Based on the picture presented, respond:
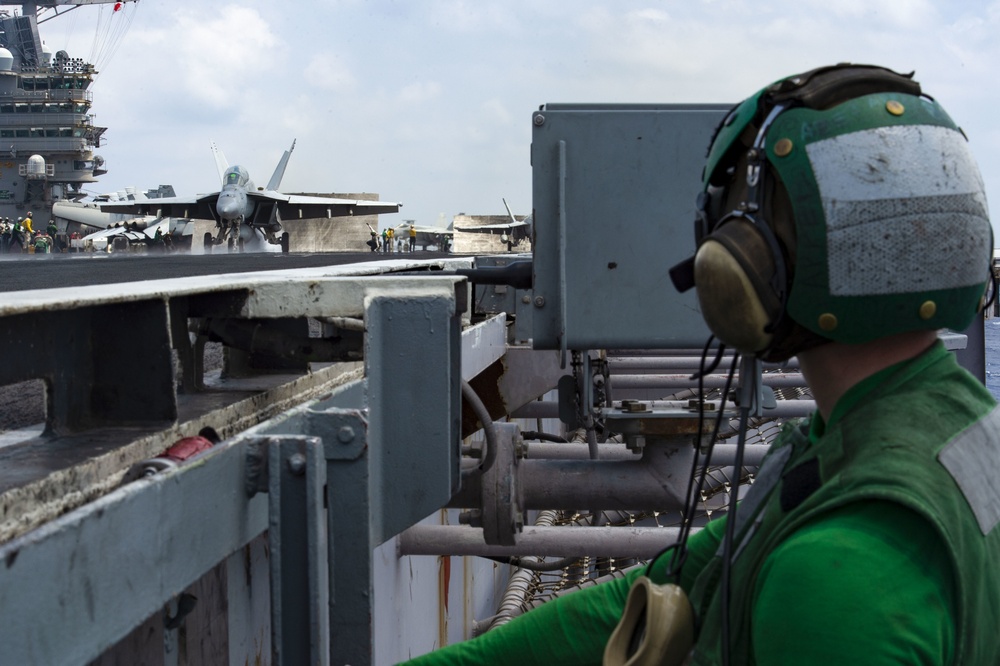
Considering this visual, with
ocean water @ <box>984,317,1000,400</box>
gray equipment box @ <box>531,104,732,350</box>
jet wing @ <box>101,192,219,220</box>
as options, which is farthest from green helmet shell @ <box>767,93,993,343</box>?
jet wing @ <box>101,192,219,220</box>

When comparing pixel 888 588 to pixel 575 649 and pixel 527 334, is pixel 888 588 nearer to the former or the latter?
pixel 575 649

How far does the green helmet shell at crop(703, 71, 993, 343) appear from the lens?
1396 mm

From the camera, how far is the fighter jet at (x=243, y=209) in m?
38.0


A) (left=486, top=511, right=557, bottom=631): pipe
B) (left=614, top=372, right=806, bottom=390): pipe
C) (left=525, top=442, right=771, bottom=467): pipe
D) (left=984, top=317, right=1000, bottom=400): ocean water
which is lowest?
(left=984, top=317, right=1000, bottom=400): ocean water

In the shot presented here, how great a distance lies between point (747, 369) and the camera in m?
1.71

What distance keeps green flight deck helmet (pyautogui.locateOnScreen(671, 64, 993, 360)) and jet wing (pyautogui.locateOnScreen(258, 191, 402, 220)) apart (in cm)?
4026

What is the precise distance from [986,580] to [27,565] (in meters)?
1.14

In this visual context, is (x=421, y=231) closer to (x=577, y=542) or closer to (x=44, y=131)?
(x=44, y=131)

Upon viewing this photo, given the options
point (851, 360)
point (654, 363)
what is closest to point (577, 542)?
point (851, 360)

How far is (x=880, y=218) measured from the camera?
4.56ft

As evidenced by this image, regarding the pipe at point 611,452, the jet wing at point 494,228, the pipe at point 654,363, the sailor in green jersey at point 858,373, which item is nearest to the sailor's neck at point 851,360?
the sailor in green jersey at point 858,373

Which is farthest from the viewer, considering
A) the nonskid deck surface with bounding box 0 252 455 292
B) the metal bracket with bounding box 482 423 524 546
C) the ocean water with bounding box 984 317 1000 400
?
the ocean water with bounding box 984 317 1000 400

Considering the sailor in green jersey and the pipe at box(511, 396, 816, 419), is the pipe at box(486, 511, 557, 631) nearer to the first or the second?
the pipe at box(511, 396, 816, 419)

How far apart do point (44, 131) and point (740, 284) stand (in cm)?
6309
